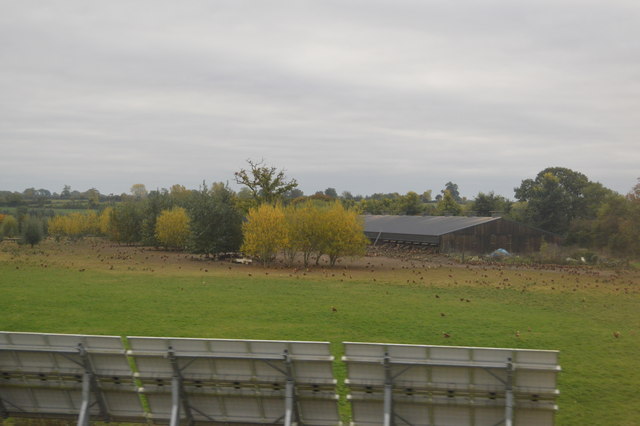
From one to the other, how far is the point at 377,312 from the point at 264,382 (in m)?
12.3

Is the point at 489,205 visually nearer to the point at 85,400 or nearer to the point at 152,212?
the point at 152,212

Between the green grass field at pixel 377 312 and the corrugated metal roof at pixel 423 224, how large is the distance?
2270cm

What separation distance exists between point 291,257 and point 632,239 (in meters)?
28.2

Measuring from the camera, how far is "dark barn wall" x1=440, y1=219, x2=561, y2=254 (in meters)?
52.6

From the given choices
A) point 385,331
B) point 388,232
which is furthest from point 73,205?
point 385,331

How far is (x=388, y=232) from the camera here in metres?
62.7

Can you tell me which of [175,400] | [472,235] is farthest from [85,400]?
[472,235]

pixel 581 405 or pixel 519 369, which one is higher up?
pixel 519 369

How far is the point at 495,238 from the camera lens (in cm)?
5472

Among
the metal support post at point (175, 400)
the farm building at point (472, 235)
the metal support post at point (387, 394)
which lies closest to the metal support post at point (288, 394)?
the metal support post at point (387, 394)

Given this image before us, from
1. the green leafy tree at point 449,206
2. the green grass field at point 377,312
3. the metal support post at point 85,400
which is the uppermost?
the green leafy tree at point 449,206

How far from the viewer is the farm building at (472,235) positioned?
173 ft

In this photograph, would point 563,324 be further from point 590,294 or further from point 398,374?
point 398,374

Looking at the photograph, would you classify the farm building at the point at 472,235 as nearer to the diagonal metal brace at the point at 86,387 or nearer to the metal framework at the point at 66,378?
the metal framework at the point at 66,378
